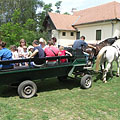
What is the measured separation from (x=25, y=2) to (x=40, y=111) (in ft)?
115

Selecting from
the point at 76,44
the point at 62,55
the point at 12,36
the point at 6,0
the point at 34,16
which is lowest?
the point at 62,55

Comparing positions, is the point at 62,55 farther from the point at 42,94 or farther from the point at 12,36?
the point at 12,36

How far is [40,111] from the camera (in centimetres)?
371

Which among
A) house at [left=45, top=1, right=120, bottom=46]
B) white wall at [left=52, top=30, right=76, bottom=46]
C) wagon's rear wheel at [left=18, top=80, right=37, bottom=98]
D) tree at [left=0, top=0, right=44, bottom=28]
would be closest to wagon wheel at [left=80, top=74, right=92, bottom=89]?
wagon's rear wheel at [left=18, top=80, right=37, bottom=98]

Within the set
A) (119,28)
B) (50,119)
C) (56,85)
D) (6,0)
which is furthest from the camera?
(6,0)

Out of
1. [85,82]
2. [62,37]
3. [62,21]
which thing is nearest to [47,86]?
[85,82]

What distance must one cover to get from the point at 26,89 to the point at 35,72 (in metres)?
0.52

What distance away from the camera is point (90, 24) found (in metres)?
21.4

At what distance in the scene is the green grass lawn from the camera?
138 inches

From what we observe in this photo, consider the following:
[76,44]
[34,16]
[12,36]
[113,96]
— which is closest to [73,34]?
[12,36]

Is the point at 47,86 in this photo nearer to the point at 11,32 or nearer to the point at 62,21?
the point at 11,32

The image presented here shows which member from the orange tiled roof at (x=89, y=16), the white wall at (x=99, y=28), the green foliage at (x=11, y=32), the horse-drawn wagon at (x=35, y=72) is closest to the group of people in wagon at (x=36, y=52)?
the horse-drawn wagon at (x=35, y=72)

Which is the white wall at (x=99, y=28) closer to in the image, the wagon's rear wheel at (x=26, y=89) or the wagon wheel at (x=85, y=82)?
the wagon wheel at (x=85, y=82)

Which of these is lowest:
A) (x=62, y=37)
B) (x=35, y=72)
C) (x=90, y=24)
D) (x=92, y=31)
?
(x=35, y=72)
